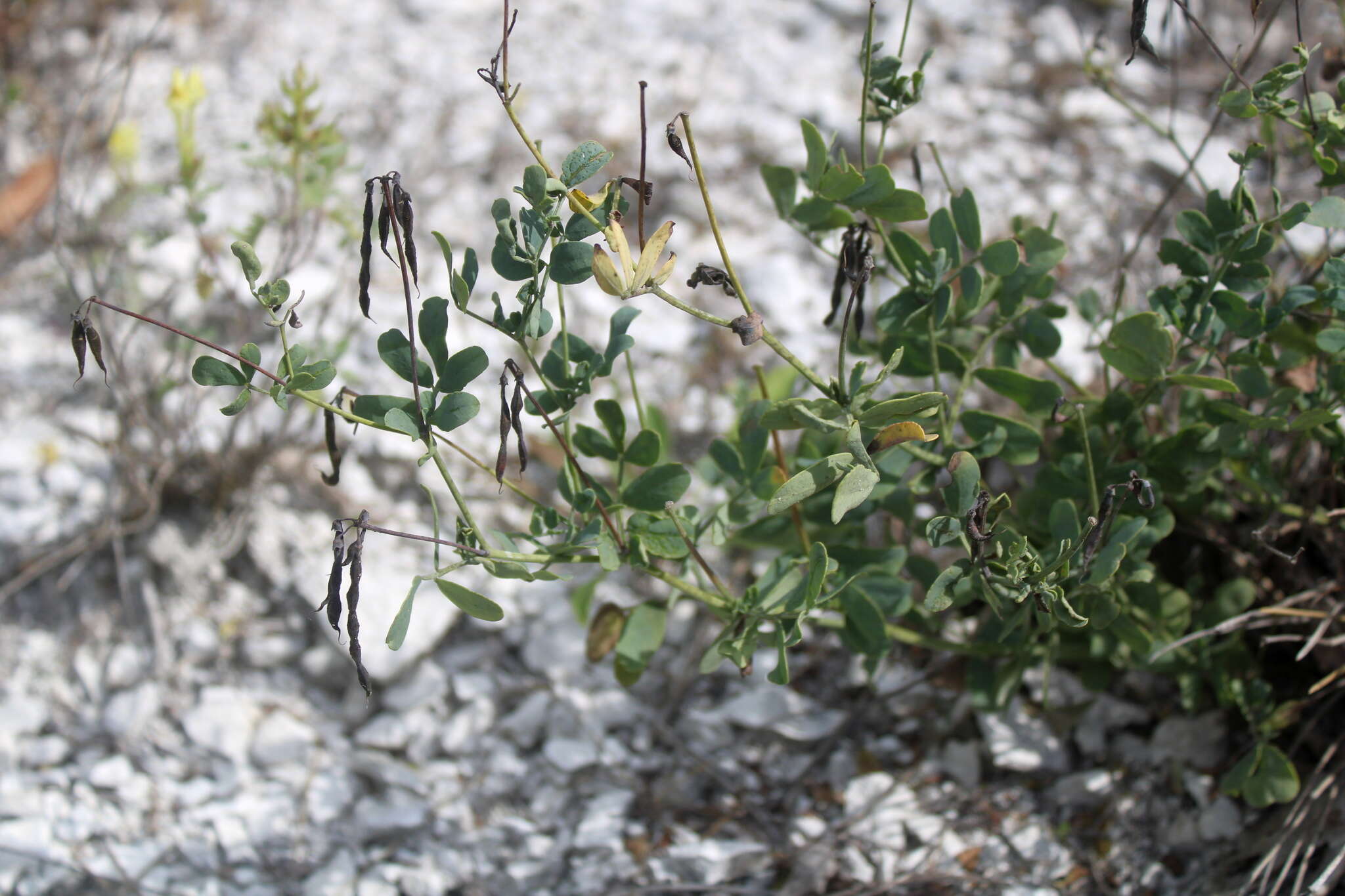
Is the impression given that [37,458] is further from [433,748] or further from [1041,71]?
[1041,71]

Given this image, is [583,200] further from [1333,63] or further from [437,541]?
[1333,63]

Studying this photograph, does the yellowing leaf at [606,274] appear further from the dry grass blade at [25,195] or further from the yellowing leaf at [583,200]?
the dry grass blade at [25,195]

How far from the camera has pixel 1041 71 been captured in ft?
8.52

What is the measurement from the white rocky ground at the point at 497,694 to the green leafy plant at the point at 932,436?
0.20 m

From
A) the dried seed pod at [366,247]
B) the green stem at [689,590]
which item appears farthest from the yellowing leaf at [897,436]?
the dried seed pod at [366,247]

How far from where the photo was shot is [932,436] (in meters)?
0.98

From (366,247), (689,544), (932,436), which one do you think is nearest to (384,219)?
(366,247)

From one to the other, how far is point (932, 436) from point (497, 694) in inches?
40.5

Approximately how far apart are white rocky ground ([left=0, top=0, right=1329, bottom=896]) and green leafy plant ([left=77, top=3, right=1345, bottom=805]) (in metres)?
0.20

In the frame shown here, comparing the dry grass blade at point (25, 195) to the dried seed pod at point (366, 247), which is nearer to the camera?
the dried seed pod at point (366, 247)

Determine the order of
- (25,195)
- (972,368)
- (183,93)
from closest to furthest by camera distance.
A: (972,368), (183,93), (25,195)

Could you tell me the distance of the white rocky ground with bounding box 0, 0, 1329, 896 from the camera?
151 cm

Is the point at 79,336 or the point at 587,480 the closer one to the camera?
the point at 79,336

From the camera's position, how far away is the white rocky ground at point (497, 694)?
4.96 ft
